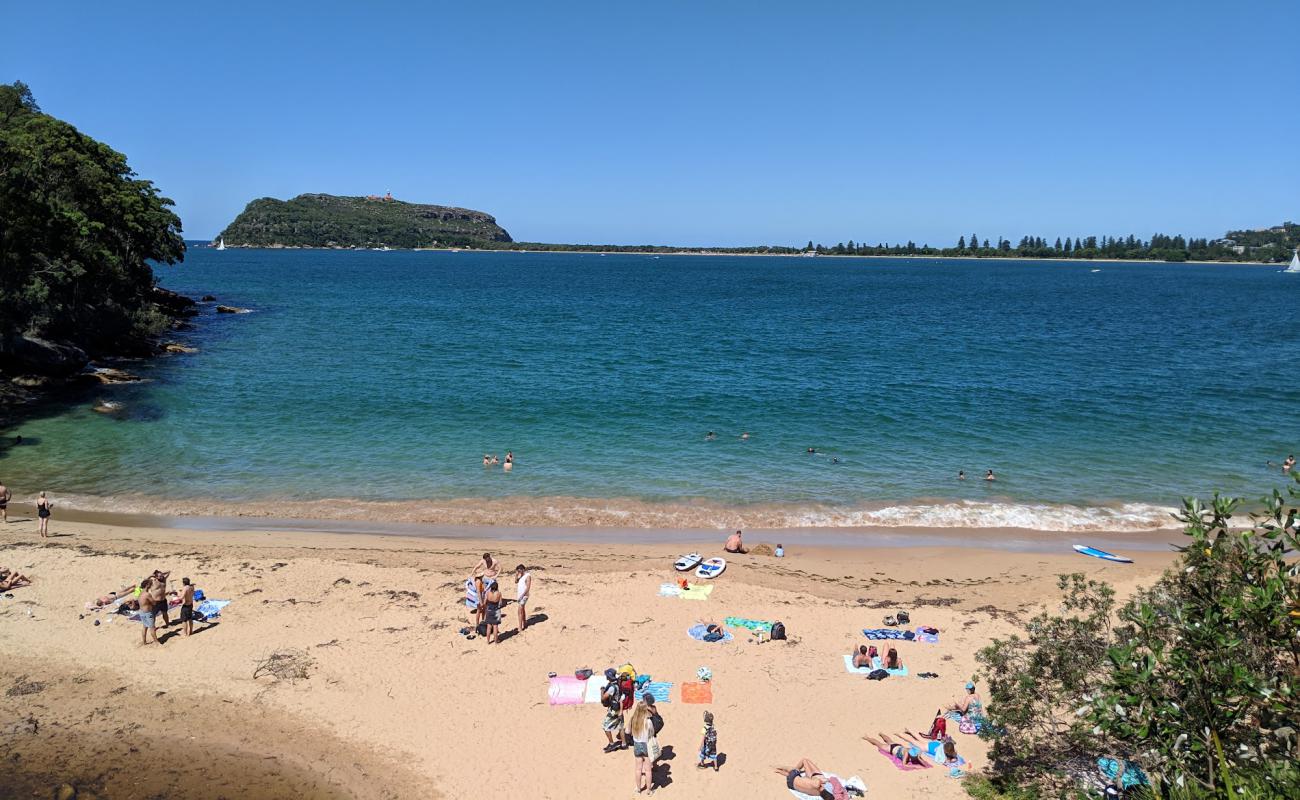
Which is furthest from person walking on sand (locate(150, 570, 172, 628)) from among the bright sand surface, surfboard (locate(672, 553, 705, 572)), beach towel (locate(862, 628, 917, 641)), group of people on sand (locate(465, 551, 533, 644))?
beach towel (locate(862, 628, 917, 641))

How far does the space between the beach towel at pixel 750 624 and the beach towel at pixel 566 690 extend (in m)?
3.91

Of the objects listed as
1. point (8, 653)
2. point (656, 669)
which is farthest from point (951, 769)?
point (8, 653)

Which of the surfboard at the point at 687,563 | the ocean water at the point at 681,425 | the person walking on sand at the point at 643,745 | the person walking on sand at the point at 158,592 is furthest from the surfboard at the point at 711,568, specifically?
the person walking on sand at the point at 158,592

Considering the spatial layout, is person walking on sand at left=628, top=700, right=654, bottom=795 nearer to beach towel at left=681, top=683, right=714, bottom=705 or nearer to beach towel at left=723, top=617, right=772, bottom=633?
beach towel at left=681, top=683, right=714, bottom=705

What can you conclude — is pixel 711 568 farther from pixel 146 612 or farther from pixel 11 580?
pixel 11 580

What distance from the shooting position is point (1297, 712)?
6340 millimetres

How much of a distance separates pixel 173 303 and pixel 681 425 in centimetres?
5727

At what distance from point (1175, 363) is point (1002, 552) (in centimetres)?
3768

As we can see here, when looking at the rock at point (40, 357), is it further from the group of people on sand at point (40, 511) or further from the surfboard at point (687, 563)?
the surfboard at point (687, 563)

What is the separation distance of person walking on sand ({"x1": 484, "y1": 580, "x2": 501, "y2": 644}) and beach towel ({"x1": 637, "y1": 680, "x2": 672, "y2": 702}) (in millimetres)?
3529

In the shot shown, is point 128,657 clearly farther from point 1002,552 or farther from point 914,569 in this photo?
point 1002,552

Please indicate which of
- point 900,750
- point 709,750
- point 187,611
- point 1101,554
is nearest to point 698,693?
point 709,750

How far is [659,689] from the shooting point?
43.9 feet

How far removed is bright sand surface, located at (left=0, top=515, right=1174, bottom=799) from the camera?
11.3m
